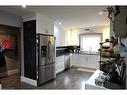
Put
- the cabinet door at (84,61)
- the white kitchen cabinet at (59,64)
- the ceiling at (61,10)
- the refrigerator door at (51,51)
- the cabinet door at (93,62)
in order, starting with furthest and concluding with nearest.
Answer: the cabinet door at (84,61)
the cabinet door at (93,62)
the white kitchen cabinet at (59,64)
the refrigerator door at (51,51)
the ceiling at (61,10)

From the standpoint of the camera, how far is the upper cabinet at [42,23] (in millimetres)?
3907

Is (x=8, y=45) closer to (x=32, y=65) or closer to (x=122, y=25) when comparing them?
(x=32, y=65)

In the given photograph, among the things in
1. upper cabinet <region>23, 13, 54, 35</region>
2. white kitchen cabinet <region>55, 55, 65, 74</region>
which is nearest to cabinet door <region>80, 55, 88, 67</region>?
white kitchen cabinet <region>55, 55, 65, 74</region>

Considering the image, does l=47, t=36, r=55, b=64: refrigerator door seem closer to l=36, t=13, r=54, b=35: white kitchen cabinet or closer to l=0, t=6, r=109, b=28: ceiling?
l=36, t=13, r=54, b=35: white kitchen cabinet

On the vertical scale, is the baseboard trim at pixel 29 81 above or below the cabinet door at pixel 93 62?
below

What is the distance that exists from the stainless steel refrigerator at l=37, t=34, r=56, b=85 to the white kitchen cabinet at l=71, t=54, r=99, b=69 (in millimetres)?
2408

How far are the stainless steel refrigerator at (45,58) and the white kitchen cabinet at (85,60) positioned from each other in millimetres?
2408

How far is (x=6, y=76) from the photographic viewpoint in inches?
195

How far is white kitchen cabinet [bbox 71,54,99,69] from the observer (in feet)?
20.6

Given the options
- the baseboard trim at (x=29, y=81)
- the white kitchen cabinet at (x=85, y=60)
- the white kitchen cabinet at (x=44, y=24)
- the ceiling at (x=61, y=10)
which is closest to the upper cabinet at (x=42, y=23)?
the white kitchen cabinet at (x=44, y=24)

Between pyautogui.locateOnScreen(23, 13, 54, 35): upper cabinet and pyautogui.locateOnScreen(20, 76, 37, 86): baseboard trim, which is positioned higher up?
pyautogui.locateOnScreen(23, 13, 54, 35): upper cabinet

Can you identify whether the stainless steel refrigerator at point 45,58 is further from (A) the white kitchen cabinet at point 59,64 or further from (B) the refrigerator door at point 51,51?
(A) the white kitchen cabinet at point 59,64

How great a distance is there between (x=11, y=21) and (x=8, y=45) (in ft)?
4.92
